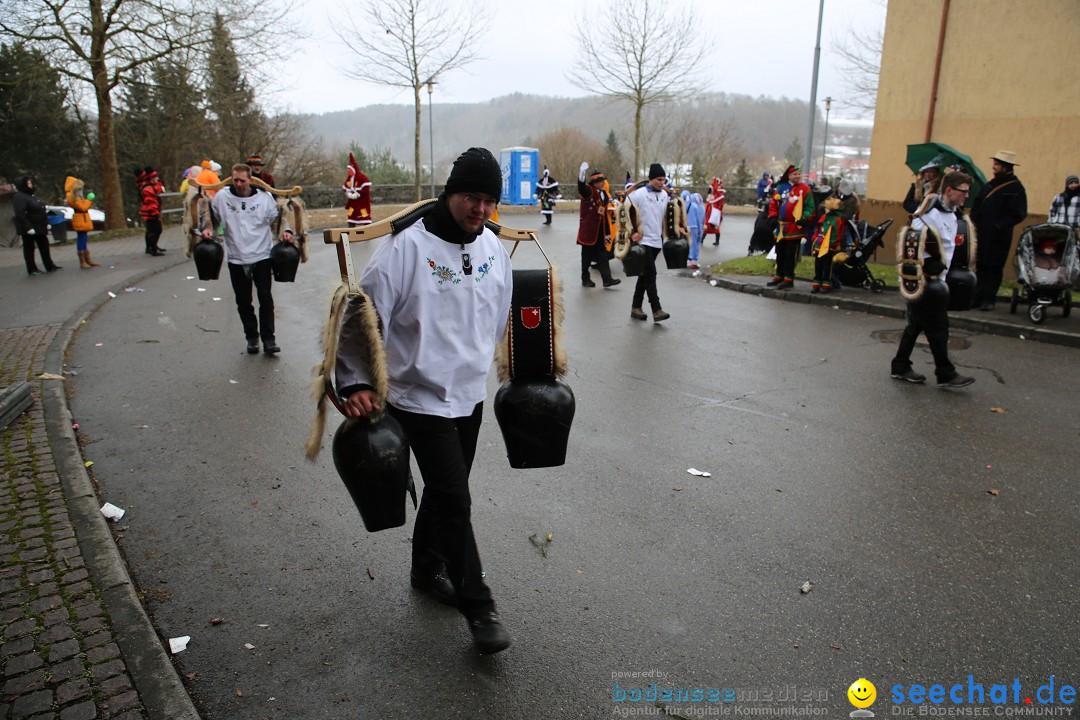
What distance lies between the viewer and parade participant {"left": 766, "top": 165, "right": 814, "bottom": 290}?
1208cm

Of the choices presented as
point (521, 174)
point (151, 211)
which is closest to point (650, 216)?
point (151, 211)

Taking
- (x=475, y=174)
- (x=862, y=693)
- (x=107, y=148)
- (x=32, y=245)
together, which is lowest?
(x=862, y=693)

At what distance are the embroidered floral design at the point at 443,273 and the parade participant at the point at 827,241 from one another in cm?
1016

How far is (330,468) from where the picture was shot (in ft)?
16.8

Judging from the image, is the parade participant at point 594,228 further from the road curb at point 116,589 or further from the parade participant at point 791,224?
the road curb at point 116,589

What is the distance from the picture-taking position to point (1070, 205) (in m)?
10.2

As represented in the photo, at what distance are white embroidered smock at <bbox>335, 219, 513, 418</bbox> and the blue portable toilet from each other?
1171 inches

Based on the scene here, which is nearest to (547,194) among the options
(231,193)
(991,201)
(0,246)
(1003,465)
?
(0,246)

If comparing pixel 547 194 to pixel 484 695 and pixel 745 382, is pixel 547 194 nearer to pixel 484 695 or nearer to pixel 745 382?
pixel 745 382

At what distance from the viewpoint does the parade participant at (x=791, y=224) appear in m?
12.1

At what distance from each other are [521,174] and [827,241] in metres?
22.1

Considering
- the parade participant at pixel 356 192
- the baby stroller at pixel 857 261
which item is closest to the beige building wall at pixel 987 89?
the baby stroller at pixel 857 261

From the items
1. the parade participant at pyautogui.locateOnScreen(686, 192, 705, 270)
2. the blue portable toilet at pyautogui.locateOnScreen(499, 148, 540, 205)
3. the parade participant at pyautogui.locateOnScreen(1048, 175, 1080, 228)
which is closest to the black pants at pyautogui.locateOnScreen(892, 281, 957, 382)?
the parade participant at pyautogui.locateOnScreen(1048, 175, 1080, 228)

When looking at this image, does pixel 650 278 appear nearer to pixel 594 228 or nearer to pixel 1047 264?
pixel 594 228
